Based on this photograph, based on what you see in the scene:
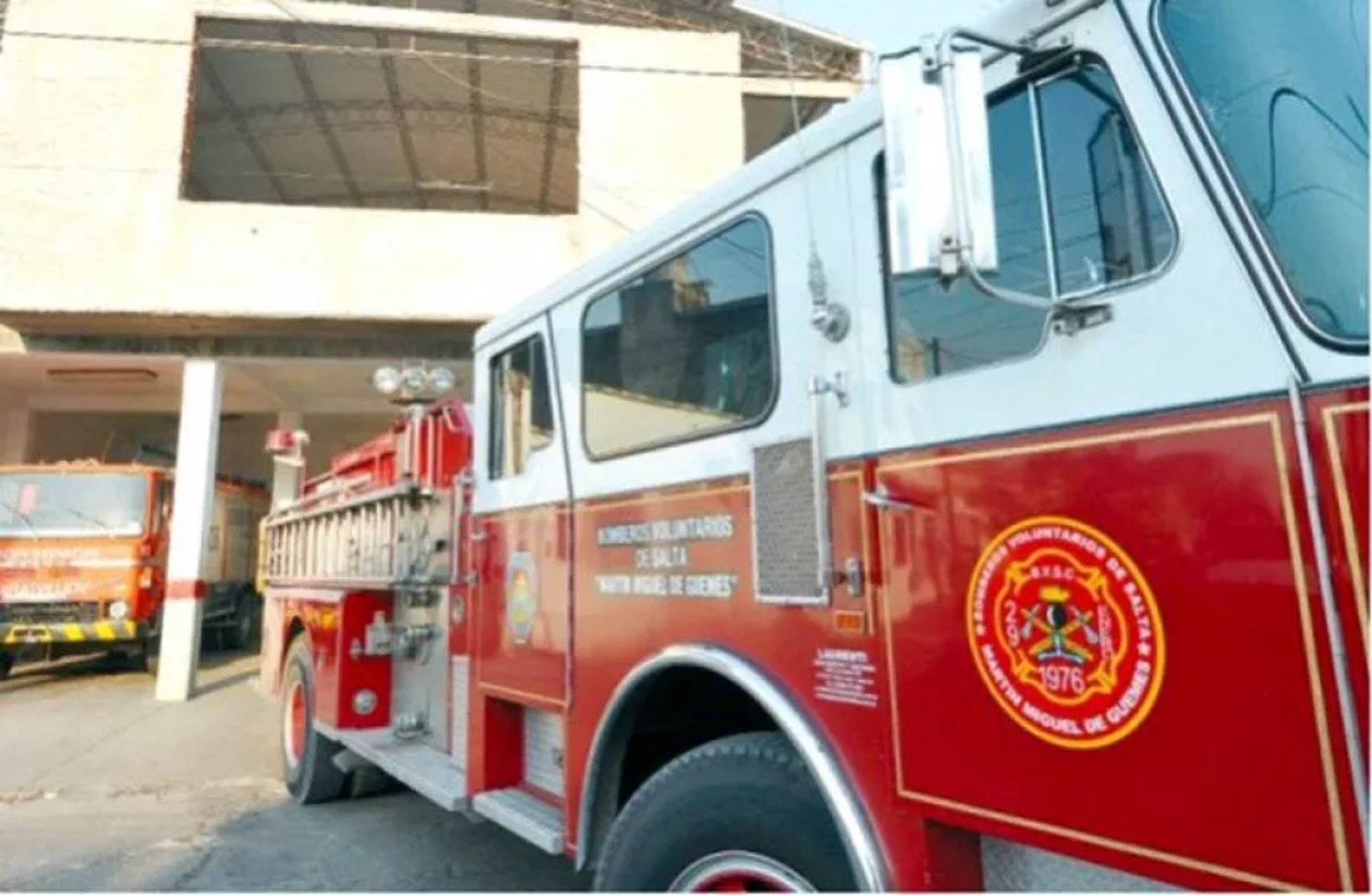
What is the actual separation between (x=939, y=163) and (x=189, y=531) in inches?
426

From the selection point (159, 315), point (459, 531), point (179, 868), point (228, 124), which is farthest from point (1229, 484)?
point (228, 124)

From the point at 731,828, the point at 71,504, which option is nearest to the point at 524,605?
the point at 731,828

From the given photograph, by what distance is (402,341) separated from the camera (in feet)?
36.6

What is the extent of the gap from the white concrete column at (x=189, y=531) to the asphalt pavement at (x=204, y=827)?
137 centimetres

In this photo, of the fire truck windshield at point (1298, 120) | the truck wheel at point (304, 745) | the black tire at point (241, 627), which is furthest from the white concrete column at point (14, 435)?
the fire truck windshield at point (1298, 120)

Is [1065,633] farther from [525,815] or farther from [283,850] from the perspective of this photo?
[283,850]

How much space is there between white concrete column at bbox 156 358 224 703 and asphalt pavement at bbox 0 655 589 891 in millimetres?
1371

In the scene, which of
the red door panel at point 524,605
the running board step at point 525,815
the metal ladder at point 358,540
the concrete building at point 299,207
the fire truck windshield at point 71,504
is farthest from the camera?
the fire truck windshield at point 71,504

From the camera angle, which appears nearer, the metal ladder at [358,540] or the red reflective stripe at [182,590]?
the metal ladder at [358,540]

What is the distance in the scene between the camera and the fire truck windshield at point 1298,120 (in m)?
1.42

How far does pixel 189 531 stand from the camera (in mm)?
10289

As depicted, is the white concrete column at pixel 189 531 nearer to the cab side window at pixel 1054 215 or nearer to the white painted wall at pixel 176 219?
the white painted wall at pixel 176 219

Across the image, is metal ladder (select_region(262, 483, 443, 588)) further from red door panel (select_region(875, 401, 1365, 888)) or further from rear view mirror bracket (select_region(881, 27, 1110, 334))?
rear view mirror bracket (select_region(881, 27, 1110, 334))

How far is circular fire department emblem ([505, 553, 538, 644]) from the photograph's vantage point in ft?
11.1
